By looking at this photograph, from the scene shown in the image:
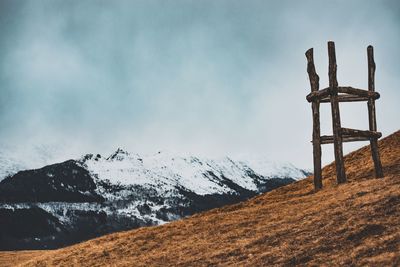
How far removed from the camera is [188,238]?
69.9ft

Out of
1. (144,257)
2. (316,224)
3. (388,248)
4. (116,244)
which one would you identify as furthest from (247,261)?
(116,244)

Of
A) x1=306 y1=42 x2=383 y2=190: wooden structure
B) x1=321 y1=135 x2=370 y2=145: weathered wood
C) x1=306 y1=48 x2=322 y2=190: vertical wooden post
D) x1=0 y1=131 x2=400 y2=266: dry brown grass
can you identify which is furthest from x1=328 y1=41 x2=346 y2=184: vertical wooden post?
x1=0 y1=131 x2=400 y2=266: dry brown grass

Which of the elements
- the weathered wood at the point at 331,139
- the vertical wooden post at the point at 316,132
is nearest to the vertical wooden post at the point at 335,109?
the weathered wood at the point at 331,139

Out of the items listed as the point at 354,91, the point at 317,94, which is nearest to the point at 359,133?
the point at 354,91

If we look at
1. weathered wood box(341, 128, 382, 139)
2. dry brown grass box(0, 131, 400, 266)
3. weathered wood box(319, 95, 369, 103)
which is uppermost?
weathered wood box(319, 95, 369, 103)

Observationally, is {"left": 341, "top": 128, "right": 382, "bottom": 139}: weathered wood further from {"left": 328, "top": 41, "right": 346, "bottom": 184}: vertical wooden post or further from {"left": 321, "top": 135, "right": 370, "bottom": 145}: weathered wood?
{"left": 321, "top": 135, "right": 370, "bottom": 145}: weathered wood

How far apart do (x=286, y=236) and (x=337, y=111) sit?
9105 millimetres

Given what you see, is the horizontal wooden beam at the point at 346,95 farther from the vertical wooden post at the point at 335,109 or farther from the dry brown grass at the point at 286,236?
the dry brown grass at the point at 286,236

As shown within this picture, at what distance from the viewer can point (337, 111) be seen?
2409cm

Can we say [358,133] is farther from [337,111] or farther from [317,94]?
[317,94]

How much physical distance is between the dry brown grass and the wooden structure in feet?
4.31

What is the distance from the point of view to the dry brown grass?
14344 millimetres

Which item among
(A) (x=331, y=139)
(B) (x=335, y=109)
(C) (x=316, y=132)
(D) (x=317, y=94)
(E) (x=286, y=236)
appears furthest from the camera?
(C) (x=316, y=132)

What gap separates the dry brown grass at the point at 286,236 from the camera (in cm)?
1434
